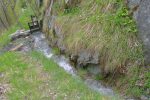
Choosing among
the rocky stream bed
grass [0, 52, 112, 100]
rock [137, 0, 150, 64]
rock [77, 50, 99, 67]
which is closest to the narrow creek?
the rocky stream bed

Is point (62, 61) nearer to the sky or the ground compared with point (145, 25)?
nearer to the ground

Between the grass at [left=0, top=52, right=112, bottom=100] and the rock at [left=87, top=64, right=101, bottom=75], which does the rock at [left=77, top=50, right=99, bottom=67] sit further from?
the grass at [left=0, top=52, right=112, bottom=100]

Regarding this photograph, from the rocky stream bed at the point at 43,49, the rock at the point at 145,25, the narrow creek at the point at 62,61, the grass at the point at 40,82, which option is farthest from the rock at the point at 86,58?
the rock at the point at 145,25

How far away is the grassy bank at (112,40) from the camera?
7.34m

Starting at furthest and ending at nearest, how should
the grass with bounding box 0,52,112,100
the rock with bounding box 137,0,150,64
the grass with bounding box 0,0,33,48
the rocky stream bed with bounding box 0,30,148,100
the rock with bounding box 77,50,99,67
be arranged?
the grass with bounding box 0,0,33,48, the rock with bounding box 77,50,99,67, the rocky stream bed with bounding box 0,30,148,100, the grass with bounding box 0,52,112,100, the rock with bounding box 137,0,150,64

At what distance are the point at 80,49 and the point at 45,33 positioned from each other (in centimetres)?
410

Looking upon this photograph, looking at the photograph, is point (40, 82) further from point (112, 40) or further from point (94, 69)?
point (112, 40)

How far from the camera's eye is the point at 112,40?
311 inches

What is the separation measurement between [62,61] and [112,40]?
7.22 ft

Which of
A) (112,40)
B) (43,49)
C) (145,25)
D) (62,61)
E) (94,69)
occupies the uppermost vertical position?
(145,25)

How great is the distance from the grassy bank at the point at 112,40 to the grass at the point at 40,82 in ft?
2.27

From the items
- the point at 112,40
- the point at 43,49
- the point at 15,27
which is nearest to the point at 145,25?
the point at 112,40

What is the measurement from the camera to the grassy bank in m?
7.34

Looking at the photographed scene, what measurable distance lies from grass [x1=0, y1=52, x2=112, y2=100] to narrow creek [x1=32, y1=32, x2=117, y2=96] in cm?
20
